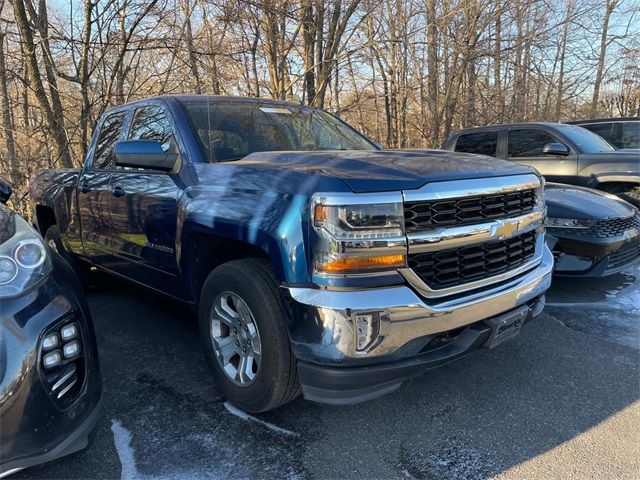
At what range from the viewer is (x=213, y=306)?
277 cm

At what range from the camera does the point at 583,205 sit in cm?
475

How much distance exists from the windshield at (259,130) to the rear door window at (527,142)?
4160mm

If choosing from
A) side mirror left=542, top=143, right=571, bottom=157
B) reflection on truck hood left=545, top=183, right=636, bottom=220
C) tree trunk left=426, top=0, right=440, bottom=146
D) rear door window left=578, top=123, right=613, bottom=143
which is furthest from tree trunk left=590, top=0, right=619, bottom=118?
reflection on truck hood left=545, top=183, right=636, bottom=220

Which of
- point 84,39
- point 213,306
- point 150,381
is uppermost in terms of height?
point 84,39

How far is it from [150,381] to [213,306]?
82cm

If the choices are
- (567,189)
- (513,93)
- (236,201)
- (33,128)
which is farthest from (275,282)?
(513,93)

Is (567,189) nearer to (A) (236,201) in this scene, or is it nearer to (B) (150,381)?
(A) (236,201)

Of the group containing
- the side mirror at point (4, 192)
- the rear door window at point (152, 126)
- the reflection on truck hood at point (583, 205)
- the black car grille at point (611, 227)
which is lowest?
the black car grille at point (611, 227)

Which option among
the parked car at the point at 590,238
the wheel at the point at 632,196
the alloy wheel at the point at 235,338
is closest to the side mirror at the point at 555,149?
the wheel at the point at 632,196

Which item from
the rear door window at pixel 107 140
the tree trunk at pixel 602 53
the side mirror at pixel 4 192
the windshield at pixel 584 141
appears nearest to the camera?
the side mirror at pixel 4 192

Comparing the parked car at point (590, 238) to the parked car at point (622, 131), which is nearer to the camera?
the parked car at point (590, 238)

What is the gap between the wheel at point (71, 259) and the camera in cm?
503

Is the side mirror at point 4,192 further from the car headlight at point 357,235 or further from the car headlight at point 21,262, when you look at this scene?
the car headlight at point 357,235

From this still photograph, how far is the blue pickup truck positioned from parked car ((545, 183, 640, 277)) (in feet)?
5.39
